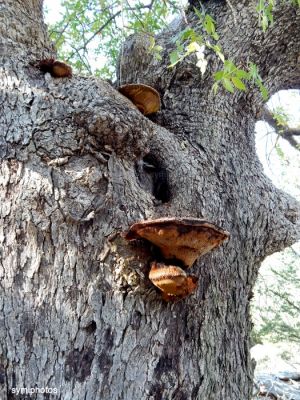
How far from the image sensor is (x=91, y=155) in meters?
1.95

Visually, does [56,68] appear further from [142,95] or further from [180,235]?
A: [180,235]

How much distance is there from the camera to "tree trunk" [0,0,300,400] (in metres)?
1.60

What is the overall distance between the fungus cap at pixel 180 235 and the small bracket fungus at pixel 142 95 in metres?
0.97

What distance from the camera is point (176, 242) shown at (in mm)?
1635

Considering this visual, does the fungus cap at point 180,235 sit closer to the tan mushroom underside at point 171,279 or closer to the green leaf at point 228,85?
the tan mushroom underside at point 171,279

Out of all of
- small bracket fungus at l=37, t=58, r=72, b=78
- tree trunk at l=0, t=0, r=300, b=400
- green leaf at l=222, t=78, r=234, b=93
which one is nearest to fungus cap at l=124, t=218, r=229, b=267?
tree trunk at l=0, t=0, r=300, b=400

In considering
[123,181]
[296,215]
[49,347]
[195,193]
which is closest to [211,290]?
[195,193]

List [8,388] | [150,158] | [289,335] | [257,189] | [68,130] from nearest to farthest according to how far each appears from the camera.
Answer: [8,388], [68,130], [150,158], [257,189], [289,335]

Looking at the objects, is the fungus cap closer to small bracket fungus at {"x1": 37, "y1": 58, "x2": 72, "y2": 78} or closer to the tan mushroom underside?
the tan mushroom underside

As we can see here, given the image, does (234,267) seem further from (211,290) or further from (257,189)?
(257,189)

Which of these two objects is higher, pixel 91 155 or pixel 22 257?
pixel 91 155

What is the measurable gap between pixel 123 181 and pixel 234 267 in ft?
2.38

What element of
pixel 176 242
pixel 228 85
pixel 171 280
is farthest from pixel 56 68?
pixel 171 280

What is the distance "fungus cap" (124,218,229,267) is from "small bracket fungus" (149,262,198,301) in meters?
0.08
